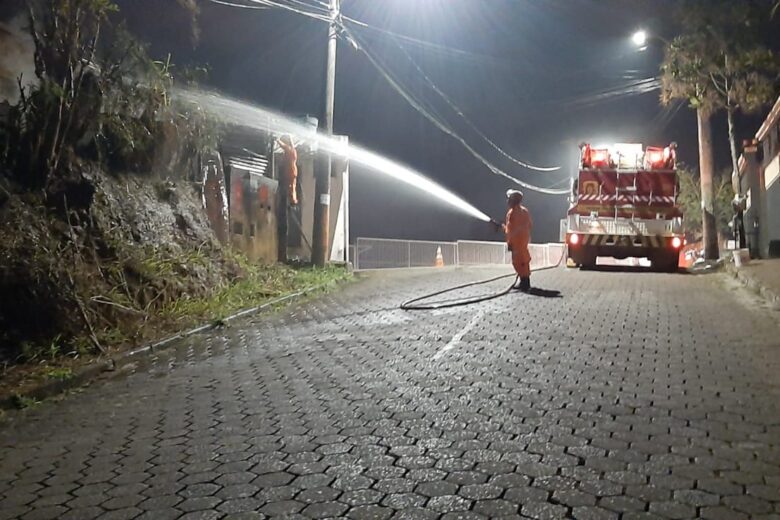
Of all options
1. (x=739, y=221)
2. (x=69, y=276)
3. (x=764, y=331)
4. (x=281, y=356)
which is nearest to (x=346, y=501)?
(x=281, y=356)

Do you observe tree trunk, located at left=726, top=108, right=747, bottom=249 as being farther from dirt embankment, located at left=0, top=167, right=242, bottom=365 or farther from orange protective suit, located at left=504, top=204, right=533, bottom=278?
dirt embankment, located at left=0, top=167, right=242, bottom=365

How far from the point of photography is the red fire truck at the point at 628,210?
1809cm

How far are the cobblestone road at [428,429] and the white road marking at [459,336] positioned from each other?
0.19 feet

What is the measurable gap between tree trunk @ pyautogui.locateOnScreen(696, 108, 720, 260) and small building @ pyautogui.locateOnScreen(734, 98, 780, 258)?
856 mm

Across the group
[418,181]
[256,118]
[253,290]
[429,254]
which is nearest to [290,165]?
[256,118]

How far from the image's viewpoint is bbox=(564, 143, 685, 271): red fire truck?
712 inches

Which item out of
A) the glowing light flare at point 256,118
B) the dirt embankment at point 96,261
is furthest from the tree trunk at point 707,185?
the dirt embankment at point 96,261

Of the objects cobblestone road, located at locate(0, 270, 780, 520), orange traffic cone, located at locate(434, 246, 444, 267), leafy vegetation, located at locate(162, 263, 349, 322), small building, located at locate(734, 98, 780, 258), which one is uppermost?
small building, located at locate(734, 98, 780, 258)

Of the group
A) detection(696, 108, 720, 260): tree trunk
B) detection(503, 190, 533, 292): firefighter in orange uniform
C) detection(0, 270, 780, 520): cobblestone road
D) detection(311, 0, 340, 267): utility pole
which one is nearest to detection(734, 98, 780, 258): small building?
detection(696, 108, 720, 260): tree trunk

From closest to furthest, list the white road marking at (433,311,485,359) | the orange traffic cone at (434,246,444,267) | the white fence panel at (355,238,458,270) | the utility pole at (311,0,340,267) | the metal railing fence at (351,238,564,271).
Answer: the white road marking at (433,311,485,359), the utility pole at (311,0,340,267), the white fence panel at (355,238,458,270), the metal railing fence at (351,238,564,271), the orange traffic cone at (434,246,444,267)

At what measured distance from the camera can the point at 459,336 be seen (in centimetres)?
902

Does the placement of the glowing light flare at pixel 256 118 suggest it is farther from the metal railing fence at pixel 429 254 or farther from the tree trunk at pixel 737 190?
the tree trunk at pixel 737 190

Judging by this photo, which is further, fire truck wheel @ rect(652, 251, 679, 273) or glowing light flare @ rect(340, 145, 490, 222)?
glowing light flare @ rect(340, 145, 490, 222)

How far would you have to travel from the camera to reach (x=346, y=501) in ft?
13.3
